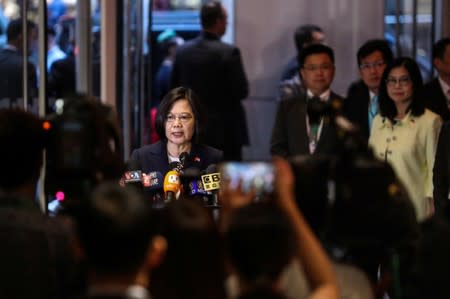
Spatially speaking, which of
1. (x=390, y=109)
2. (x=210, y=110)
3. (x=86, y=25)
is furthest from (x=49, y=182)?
(x=210, y=110)

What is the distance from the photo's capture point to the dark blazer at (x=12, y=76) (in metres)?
7.43

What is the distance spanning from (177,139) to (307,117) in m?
1.01

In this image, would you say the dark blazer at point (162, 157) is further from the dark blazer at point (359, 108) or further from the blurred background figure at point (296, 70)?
the blurred background figure at point (296, 70)

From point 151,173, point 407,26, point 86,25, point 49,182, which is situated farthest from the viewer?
point 407,26

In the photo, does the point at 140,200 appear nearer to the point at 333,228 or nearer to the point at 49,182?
the point at 333,228

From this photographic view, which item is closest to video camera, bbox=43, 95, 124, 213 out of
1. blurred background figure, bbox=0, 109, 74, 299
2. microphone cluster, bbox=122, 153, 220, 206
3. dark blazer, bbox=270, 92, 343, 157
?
blurred background figure, bbox=0, 109, 74, 299

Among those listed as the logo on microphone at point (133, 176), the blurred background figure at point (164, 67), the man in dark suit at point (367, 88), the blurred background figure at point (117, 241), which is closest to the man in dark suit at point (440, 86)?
the man in dark suit at point (367, 88)

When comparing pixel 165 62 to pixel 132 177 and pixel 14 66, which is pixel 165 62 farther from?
pixel 132 177

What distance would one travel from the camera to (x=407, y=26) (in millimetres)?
9766

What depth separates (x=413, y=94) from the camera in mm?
6652

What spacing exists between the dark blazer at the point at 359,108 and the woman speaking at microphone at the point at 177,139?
1303 millimetres

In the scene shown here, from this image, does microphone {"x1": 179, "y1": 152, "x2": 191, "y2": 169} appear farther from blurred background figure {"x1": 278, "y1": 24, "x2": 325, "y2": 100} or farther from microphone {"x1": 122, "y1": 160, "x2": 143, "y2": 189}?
blurred background figure {"x1": 278, "y1": 24, "x2": 325, "y2": 100}

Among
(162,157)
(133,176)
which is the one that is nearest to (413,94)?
(162,157)

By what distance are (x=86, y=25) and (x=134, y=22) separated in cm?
120
